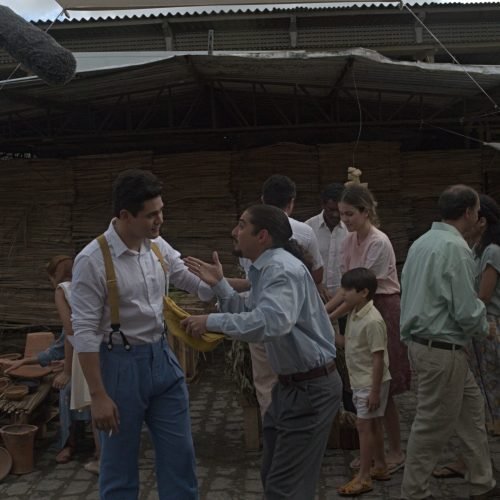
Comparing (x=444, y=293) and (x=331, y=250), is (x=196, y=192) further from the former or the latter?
(x=444, y=293)

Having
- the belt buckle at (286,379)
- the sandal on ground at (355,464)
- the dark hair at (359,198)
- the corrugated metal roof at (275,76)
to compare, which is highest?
the corrugated metal roof at (275,76)

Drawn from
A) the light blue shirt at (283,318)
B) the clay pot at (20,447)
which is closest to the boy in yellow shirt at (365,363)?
the light blue shirt at (283,318)

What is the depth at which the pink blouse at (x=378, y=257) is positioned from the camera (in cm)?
490

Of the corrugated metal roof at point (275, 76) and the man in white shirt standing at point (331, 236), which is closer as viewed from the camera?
the man in white shirt standing at point (331, 236)

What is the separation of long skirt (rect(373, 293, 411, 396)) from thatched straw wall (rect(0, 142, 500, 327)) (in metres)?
4.33

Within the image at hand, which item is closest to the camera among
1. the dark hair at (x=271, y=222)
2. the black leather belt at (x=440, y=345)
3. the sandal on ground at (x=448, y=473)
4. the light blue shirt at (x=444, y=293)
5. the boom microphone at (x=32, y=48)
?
the boom microphone at (x=32, y=48)

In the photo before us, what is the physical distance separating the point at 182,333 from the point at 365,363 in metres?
1.64

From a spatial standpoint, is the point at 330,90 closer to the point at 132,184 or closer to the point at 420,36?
the point at 420,36

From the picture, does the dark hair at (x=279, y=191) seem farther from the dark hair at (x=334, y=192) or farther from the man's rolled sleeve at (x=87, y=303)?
the man's rolled sleeve at (x=87, y=303)

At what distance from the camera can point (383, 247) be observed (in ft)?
16.0

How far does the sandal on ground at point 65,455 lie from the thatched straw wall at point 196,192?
13.1 feet

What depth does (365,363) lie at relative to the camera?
15.0ft

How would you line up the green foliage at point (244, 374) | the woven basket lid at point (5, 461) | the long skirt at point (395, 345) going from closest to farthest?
the long skirt at point (395, 345)
the woven basket lid at point (5, 461)
the green foliage at point (244, 374)

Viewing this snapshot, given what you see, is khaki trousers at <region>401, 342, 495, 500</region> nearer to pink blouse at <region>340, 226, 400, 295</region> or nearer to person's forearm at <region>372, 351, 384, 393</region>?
person's forearm at <region>372, 351, 384, 393</region>
